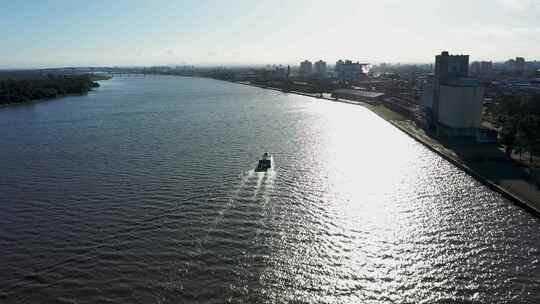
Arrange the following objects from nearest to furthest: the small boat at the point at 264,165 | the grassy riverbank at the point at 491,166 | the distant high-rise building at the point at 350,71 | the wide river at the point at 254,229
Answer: the wide river at the point at 254,229 < the grassy riverbank at the point at 491,166 < the small boat at the point at 264,165 < the distant high-rise building at the point at 350,71

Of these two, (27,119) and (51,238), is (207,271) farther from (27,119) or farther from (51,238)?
(27,119)

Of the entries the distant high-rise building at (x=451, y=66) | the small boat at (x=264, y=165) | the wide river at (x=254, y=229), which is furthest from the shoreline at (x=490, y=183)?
the small boat at (x=264, y=165)

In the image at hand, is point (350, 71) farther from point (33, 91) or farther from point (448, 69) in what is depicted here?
point (448, 69)

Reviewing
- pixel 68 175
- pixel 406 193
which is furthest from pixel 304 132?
pixel 68 175

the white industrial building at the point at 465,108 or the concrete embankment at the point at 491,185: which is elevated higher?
the white industrial building at the point at 465,108

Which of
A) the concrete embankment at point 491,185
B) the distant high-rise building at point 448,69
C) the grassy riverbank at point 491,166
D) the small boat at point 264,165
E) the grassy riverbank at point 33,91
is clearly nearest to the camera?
the concrete embankment at point 491,185

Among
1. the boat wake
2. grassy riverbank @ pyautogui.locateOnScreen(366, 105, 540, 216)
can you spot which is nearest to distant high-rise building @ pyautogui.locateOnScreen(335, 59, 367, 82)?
grassy riverbank @ pyautogui.locateOnScreen(366, 105, 540, 216)

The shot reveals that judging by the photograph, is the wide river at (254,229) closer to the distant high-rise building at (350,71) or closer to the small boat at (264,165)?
the small boat at (264,165)

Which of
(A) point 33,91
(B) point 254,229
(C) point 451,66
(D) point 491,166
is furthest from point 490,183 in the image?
(A) point 33,91

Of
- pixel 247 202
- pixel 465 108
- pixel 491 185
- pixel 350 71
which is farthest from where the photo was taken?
pixel 350 71
